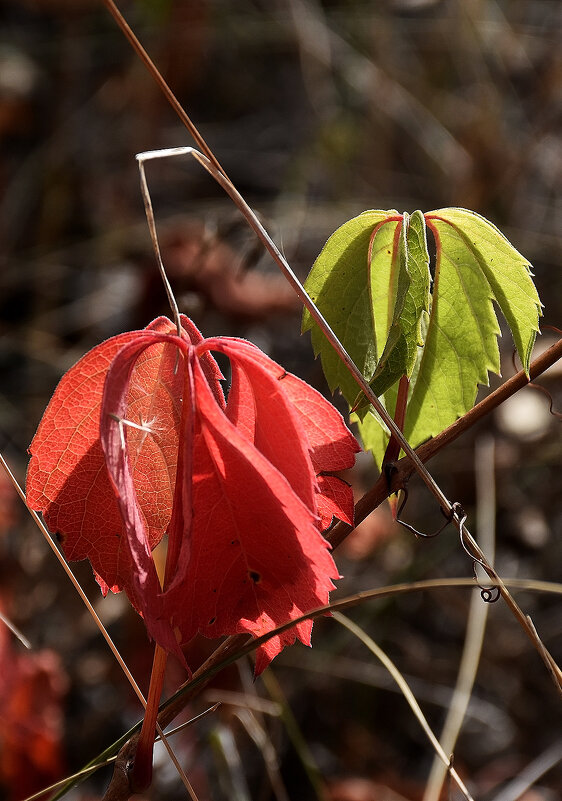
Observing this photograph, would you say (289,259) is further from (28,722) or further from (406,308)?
(406,308)

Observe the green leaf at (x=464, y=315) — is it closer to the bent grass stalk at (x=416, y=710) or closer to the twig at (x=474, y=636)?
the bent grass stalk at (x=416, y=710)

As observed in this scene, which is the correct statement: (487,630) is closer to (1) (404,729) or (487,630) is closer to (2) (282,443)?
(1) (404,729)

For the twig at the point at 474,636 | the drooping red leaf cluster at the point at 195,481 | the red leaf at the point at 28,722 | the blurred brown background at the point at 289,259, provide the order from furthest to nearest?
the blurred brown background at the point at 289,259 < the red leaf at the point at 28,722 < the twig at the point at 474,636 < the drooping red leaf cluster at the point at 195,481

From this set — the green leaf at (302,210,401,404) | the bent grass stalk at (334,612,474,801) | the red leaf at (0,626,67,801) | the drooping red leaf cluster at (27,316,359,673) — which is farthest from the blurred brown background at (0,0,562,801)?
the drooping red leaf cluster at (27,316,359,673)

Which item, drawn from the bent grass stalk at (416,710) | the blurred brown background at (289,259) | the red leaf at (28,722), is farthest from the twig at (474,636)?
the red leaf at (28,722)

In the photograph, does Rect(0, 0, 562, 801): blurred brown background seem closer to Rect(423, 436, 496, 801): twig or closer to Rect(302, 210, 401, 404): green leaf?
Rect(423, 436, 496, 801): twig

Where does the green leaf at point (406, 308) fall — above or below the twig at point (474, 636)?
above

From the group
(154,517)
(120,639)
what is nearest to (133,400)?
(154,517)
